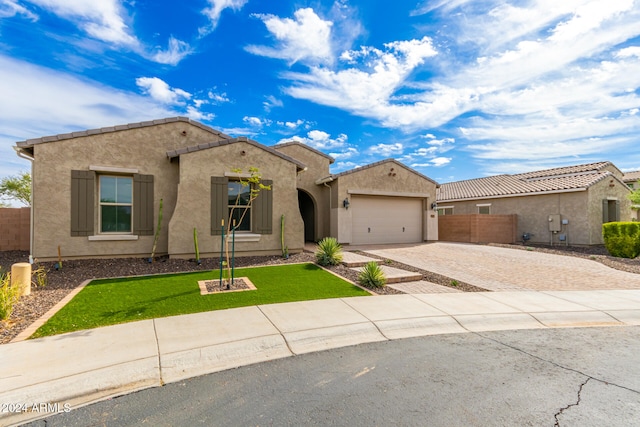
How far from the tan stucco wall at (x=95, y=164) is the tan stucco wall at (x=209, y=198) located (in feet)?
3.24

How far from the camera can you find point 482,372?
352 centimetres

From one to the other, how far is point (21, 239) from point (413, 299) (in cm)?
1560

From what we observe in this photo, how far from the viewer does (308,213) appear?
17.6 meters

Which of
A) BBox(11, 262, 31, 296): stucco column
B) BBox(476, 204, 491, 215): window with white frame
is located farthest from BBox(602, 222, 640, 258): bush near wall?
BBox(11, 262, 31, 296): stucco column

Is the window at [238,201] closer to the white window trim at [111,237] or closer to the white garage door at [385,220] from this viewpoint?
the white window trim at [111,237]

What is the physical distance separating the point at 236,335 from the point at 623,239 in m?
16.7

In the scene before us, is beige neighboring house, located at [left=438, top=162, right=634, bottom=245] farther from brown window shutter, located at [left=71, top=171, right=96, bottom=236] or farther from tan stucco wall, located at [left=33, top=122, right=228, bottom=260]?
brown window shutter, located at [left=71, top=171, right=96, bottom=236]

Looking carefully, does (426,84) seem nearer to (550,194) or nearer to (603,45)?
(603,45)

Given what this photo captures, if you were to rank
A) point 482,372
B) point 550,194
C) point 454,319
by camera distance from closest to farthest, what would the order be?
point 482,372, point 454,319, point 550,194

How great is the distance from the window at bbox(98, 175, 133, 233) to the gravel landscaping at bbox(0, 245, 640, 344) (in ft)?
3.64

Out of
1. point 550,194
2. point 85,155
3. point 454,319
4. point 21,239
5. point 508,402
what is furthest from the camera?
point 550,194

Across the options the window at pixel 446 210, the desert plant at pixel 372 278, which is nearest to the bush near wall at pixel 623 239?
the window at pixel 446 210

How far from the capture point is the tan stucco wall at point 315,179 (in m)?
15.9

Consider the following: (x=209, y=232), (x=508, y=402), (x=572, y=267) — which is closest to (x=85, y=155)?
(x=209, y=232)
